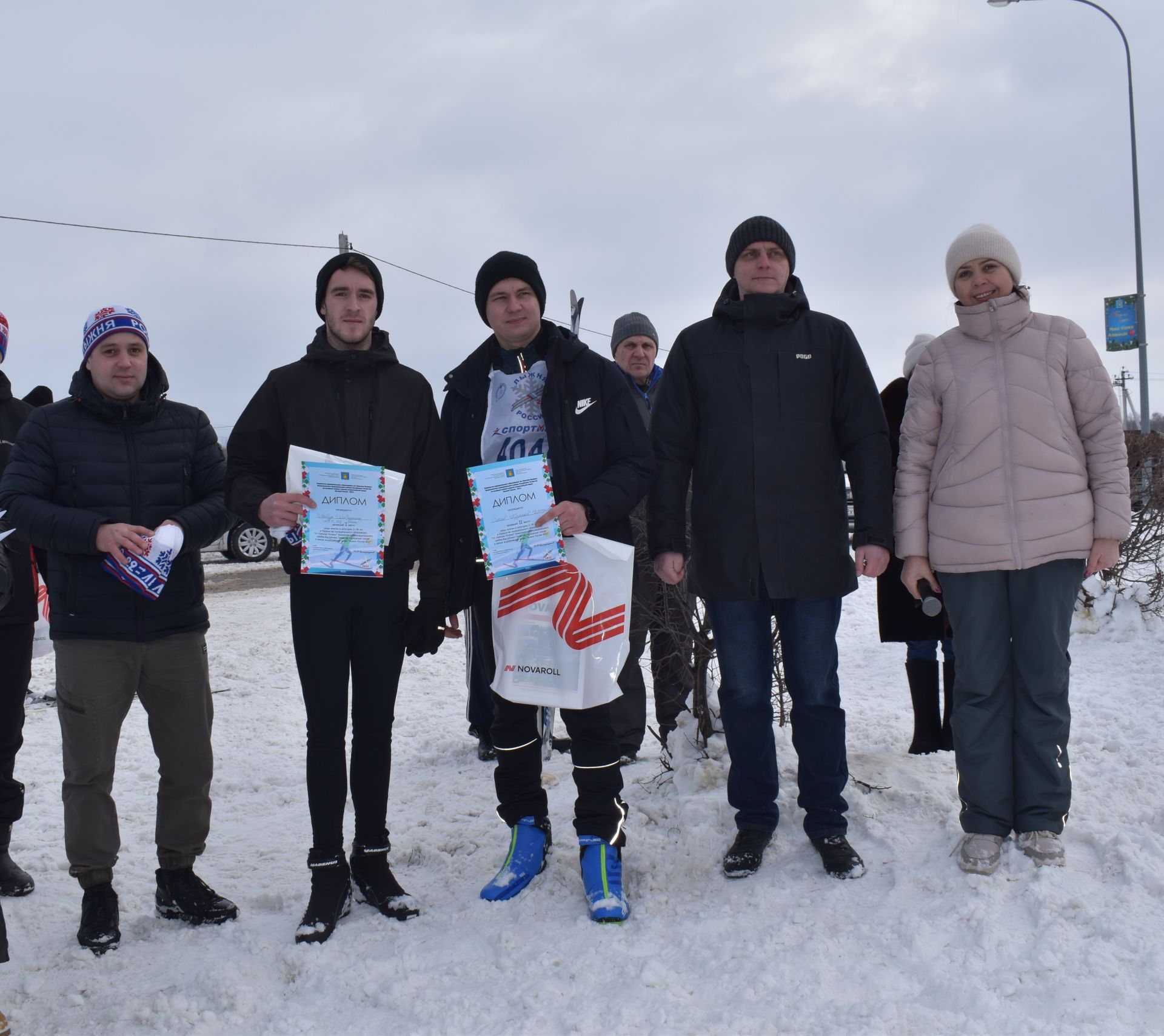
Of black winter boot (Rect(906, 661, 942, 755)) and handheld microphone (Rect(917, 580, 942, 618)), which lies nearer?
handheld microphone (Rect(917, 580, 942, 618))

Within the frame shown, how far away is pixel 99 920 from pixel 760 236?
10.5 ft

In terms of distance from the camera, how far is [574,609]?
122 inches

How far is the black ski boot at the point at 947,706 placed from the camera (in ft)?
14.2

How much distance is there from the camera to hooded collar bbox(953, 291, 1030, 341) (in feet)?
10.1

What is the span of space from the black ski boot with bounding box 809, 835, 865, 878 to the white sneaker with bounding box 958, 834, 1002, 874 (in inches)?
12.5

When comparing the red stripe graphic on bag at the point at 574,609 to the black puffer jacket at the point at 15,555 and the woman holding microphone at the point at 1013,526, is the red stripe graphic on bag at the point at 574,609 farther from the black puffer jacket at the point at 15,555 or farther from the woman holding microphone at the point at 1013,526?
the black puffer jacket at the point at 15,555

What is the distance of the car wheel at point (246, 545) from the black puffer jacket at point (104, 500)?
13089mm

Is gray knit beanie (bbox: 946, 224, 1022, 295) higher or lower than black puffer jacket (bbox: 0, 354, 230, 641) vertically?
higher

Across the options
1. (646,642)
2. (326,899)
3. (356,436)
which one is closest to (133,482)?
(356,436)

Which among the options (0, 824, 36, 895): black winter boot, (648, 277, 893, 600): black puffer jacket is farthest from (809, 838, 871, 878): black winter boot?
(0, 824, 36, 895): black winter boot

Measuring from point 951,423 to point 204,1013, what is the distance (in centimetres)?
291

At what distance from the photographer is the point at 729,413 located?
3.27 meters

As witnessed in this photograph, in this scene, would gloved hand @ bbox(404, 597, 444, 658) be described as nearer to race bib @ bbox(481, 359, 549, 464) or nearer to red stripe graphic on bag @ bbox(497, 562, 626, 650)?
red stripe graphic on bag @ bbox(497, 562, 626, 650)

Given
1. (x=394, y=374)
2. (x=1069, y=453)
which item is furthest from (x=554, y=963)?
(x=1069, y=453)
